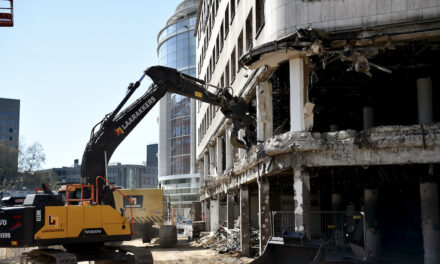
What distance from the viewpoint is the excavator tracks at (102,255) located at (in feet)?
45.2

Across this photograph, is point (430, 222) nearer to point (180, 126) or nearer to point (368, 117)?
point (368, 117)

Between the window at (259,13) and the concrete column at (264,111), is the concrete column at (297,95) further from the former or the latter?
the window at (259,13)

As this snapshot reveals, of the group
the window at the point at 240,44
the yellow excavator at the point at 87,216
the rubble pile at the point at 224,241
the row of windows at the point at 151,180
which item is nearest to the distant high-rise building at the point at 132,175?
the row of windows at the point at 151,180

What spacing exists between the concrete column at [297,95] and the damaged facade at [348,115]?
34 mm

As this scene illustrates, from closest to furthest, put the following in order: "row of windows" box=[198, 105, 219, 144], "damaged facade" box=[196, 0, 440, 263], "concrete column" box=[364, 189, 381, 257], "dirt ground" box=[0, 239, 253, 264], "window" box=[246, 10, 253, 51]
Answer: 1. "damaged facade" box=[196, 0, 440, 263]
2. "dirt ground" box=[0, 239, 253, 264]
3. "concrete column" box=[364, 189, 381, 257]
4. "window" box=[246, 10, 253, 51]
5. "row of windows" box=[198, 105, 219, 144]

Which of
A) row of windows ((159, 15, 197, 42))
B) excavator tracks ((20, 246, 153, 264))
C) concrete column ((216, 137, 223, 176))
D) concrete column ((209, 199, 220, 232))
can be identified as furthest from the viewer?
row of windows ((159, 15, 197, 42))

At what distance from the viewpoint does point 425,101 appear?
18.6 m

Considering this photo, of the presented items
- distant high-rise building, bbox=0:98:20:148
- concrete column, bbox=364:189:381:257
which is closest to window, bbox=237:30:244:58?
concrete column, bbox=364:189:381:257

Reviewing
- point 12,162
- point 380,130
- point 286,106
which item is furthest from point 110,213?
point 12,162

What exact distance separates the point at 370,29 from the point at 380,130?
3201 millimetres

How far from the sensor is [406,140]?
15875 mm

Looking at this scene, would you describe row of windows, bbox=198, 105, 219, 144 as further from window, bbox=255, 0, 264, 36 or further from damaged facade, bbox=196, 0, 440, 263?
window, bbox=255, 0, 264, 36

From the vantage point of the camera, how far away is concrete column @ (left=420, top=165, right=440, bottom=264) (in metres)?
16.9

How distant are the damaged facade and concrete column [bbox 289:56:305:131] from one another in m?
0.03
